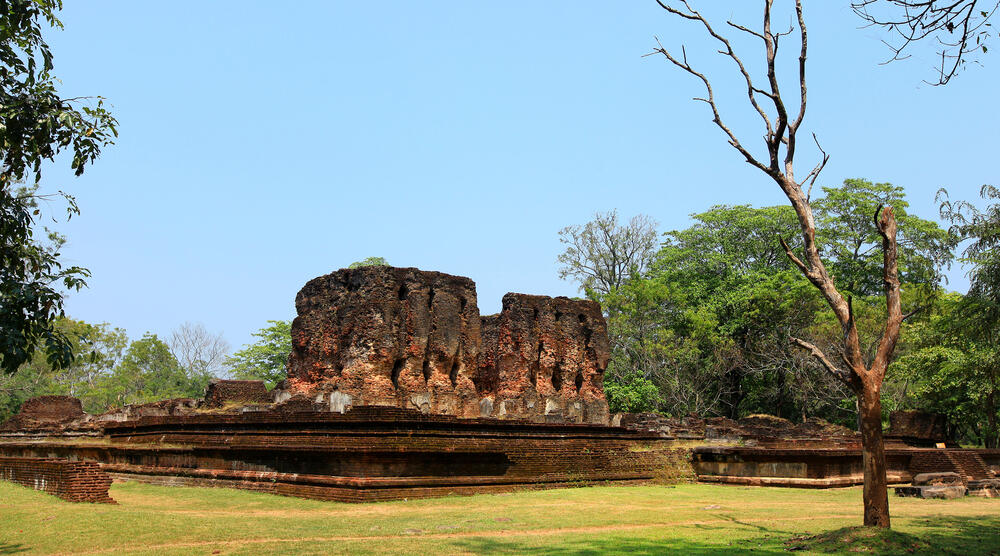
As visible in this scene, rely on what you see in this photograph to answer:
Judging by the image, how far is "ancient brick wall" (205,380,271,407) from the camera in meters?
27.2

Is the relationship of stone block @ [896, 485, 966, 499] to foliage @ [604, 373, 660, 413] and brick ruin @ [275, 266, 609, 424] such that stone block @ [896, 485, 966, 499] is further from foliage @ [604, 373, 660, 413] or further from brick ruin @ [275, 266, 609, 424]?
foliage @ [604, 373, 660, 413]

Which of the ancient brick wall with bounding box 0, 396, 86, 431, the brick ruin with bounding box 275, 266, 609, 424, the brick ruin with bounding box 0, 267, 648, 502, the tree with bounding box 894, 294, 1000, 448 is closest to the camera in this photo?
the brick ruin with bounding box 0, 267, 648, 502

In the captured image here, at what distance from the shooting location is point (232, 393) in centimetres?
2761

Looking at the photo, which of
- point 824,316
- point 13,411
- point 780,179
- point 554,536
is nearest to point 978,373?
point 780,179

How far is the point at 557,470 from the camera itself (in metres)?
14.9

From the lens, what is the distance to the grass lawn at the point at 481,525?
7320mm

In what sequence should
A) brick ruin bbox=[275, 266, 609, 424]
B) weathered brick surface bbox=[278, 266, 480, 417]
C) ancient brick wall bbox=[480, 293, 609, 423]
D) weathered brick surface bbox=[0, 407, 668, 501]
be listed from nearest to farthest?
weathered brick surface bbox=[0, 407, 668, 501] < weathered brick surface bbox=[278, 266, 480, 417] < brick ruin bbox=[275, 266, 609, 424] < ancient brick wall bbox=[480, 293, 609, 423]

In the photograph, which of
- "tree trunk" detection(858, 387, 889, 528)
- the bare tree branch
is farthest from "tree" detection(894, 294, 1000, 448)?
"tree trunk" detection(858, 387, 889, 528)

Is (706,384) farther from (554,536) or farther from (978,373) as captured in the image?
(554,536)

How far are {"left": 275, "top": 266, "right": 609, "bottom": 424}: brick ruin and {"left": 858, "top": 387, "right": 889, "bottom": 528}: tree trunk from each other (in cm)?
1420

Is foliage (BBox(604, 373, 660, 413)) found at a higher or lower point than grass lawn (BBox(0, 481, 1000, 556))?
higher

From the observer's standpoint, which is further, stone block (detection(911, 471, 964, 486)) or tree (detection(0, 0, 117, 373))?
stone block (detection(911, 471, 964, 486))

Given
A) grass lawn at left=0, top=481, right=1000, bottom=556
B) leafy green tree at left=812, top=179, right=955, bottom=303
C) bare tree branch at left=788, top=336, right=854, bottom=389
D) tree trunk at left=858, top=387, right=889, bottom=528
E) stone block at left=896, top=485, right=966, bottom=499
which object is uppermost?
leafy green tree at left=812, top=179, right=955, bottom=303

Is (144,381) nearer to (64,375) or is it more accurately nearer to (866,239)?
(64,375)
